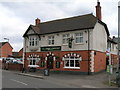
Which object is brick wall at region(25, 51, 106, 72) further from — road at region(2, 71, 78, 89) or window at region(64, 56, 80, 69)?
road at region(2, 71, 78, 89)

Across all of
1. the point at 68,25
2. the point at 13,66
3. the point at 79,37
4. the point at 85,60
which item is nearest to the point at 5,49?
the point at 13,66

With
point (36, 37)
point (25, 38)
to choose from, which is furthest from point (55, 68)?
point (25, 38)

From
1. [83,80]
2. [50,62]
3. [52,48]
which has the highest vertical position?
[52,48]

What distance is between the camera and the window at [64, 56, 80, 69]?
23.5 meters

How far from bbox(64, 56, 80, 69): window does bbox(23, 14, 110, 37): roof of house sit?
4537 mm

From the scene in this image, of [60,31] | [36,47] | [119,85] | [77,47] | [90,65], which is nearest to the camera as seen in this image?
[119,85]

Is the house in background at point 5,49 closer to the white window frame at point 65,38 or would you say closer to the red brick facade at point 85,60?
the red brick facade at point 85,60

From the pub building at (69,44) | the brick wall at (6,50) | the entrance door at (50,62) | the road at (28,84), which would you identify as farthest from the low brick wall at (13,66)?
the brick wall at (6,50)

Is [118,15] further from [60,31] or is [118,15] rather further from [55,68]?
[55,68]

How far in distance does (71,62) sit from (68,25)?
6287mm

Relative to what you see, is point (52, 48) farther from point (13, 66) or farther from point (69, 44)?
point (13, 66)

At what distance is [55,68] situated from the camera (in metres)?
25.8

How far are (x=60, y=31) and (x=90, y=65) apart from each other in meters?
7.57

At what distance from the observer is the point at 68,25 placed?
25.9 metres
